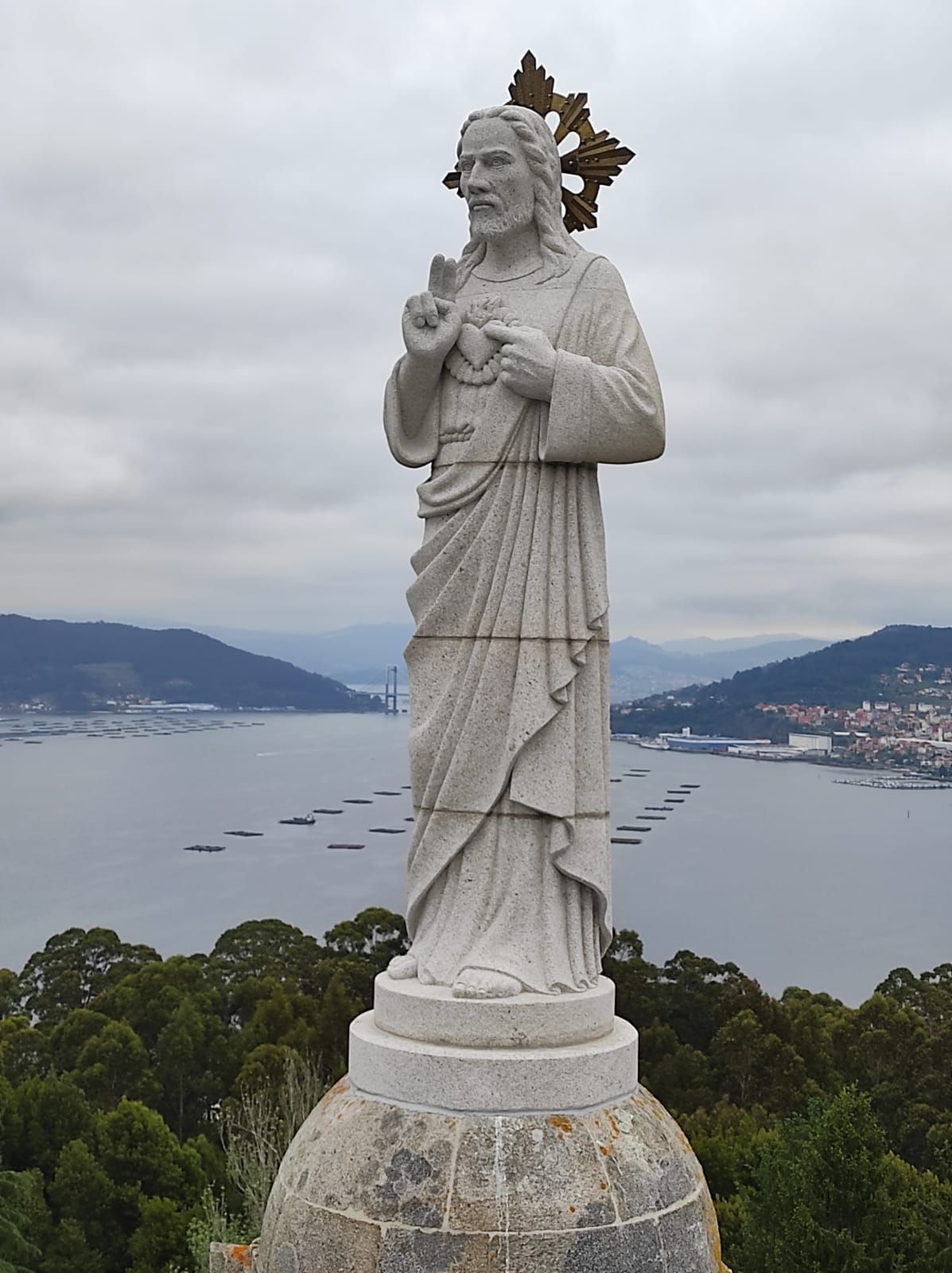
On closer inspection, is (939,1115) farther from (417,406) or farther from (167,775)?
(167,775)

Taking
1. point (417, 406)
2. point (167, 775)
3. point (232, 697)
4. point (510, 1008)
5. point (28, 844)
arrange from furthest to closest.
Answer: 1. point (232, 697)
2. point (167, 775)
3. point (28, 844)
4. point (417, 406)
5. point (510, 1008)

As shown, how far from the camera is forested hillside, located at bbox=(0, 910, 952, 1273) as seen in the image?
64.8ft

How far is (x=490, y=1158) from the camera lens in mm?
6070

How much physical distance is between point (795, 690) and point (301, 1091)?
36714mm

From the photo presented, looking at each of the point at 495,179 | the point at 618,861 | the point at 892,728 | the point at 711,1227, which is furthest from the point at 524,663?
the point at 892,728

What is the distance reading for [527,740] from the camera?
6855 millimetres

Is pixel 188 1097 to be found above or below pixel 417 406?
below

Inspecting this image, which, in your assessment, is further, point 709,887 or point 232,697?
point 232,697

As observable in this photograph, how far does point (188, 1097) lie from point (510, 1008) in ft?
99.6

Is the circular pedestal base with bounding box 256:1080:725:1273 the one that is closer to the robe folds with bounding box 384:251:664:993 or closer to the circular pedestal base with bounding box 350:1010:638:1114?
the circular pedestal base with bounding box 350:1010:638:1114

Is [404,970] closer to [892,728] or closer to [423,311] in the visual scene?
[423,311]

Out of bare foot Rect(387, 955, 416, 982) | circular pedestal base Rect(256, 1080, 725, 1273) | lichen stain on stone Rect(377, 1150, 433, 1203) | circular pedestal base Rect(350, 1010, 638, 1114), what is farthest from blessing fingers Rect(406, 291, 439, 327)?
lichen stain on stone Rect(377, 1150, 433, 1203)

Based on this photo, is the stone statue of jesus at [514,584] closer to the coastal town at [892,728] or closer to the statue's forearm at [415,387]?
the statue's forearm at [415,387]

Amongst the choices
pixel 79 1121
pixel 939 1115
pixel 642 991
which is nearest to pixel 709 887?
pixel 642 991
